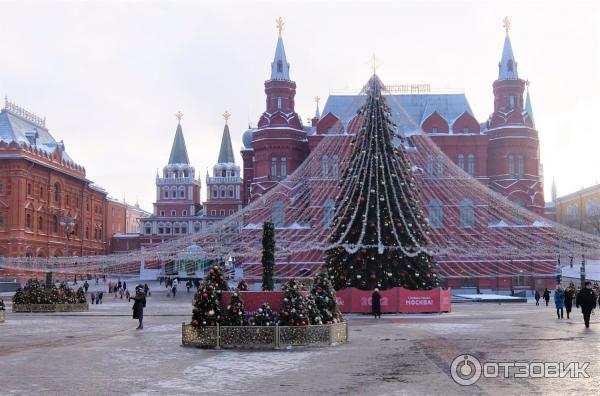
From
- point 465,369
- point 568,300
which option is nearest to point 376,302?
point 568,300

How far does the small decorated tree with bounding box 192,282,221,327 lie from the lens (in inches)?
789

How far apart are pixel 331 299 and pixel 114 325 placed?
11.8 metres

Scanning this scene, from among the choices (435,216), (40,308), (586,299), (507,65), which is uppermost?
(507,65)

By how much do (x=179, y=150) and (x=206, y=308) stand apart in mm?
111945

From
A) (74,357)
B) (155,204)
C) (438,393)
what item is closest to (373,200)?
(74,357)

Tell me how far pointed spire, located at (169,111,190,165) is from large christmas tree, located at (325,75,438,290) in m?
94.2

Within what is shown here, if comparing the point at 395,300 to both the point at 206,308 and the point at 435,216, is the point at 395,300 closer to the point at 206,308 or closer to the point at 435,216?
the point at 206,308

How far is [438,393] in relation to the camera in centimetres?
Result: 1272

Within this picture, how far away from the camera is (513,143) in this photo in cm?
7375

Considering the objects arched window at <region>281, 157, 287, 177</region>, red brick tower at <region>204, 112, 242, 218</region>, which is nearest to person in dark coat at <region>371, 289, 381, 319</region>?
arched window at <region>281, 157, 287, 177</region>

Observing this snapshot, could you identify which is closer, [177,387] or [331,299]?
[177,387]

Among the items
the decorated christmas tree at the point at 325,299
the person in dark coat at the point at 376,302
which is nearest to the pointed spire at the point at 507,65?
the person in dark coat at the point at 376,302

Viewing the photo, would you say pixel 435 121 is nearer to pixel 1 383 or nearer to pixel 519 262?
pixel 519 262

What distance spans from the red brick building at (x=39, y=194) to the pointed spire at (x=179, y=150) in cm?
2552
